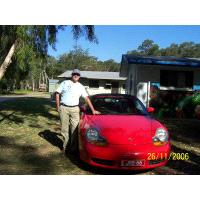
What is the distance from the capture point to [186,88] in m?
17.3

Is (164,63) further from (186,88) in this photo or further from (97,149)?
(97,149)

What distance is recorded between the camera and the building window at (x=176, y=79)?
17.2m

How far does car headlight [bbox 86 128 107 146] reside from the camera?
18.6 ft

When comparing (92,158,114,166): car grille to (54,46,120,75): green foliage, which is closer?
(92,158,114,166): car grille

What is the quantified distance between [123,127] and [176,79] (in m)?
11.8

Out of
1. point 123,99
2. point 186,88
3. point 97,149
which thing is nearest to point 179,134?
point 123,99

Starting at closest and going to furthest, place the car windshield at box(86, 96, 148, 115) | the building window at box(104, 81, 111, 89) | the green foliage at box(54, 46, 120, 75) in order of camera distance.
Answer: the car windshield at box(86, 96, 148, 115) → the building window at box(104, 81, 111, 89) → the green foliage at box(54, 46, 120, 75)

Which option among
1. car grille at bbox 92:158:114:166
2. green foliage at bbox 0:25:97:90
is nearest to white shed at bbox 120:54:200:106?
green foliage at bbox 0:25:97:90

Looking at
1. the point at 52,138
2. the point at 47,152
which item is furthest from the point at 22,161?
the point at 52,138

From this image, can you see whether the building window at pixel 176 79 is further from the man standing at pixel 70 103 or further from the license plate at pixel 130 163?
the license plate at pixel 130 163

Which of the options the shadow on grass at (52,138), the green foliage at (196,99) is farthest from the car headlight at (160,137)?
the green foliage at (196,99)

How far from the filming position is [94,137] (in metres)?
5.80

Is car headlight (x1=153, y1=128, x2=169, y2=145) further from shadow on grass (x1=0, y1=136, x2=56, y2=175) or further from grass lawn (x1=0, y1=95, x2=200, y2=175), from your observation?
shadow on grass (x1=0, y1=136, x2=56, y2=175)

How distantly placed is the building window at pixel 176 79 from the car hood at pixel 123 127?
1064 cm
